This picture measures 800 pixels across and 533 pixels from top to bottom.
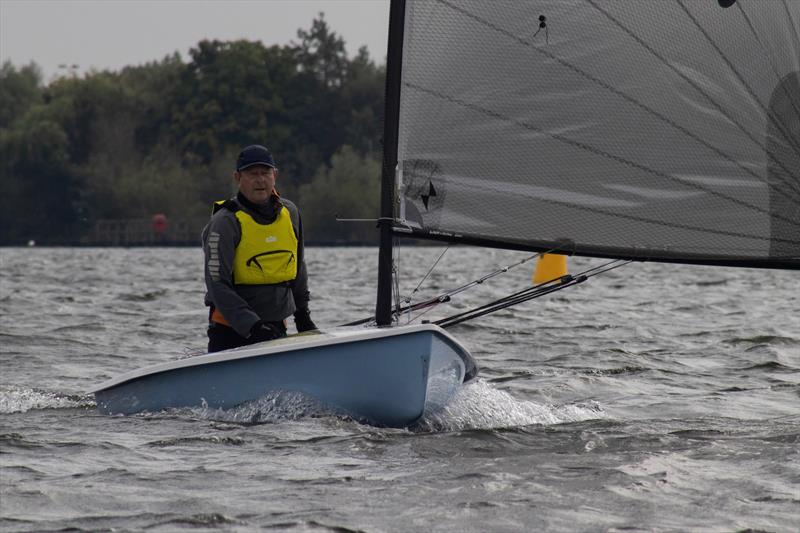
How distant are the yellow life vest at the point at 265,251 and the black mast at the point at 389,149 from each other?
19.5 inches

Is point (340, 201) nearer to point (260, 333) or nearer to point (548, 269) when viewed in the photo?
point (548, 269)

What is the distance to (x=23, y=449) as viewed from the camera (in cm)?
571

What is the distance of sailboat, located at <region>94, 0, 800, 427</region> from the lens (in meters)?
6.03

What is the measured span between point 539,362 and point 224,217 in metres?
3.49

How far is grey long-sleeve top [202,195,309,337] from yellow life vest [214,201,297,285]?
3cm

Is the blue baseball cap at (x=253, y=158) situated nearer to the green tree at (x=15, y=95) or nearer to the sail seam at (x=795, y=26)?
the sail seam at (x=795, y=26)

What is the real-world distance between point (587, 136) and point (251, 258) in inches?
61.2

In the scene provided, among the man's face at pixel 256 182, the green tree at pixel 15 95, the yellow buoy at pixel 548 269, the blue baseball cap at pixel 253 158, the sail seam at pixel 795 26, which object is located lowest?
the yellow buoy at pixel 548 269

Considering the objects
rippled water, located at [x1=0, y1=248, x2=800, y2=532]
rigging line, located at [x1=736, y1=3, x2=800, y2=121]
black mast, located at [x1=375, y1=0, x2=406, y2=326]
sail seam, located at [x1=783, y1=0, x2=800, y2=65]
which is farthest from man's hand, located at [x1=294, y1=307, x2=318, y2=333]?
sail seam, located at [x1=783, y1=0, x2=800, y2=65]

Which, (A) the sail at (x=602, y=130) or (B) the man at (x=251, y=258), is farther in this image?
(B) the man at (x=251, y=258)

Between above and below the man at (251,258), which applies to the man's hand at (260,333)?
below

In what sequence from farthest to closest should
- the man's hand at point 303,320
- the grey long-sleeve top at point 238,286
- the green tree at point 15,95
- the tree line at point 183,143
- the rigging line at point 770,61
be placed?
the green tree at point 15,95
the tree line at point 183,143
the man's hand at point 303,320
the grey long-sleeve top at point 238,286
the rigging line at point 770,61

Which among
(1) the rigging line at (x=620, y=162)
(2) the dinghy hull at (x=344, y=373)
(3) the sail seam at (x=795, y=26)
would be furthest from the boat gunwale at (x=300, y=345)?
(3) the sail seam at (x=795, y=26)

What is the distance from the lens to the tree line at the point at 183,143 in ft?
218
